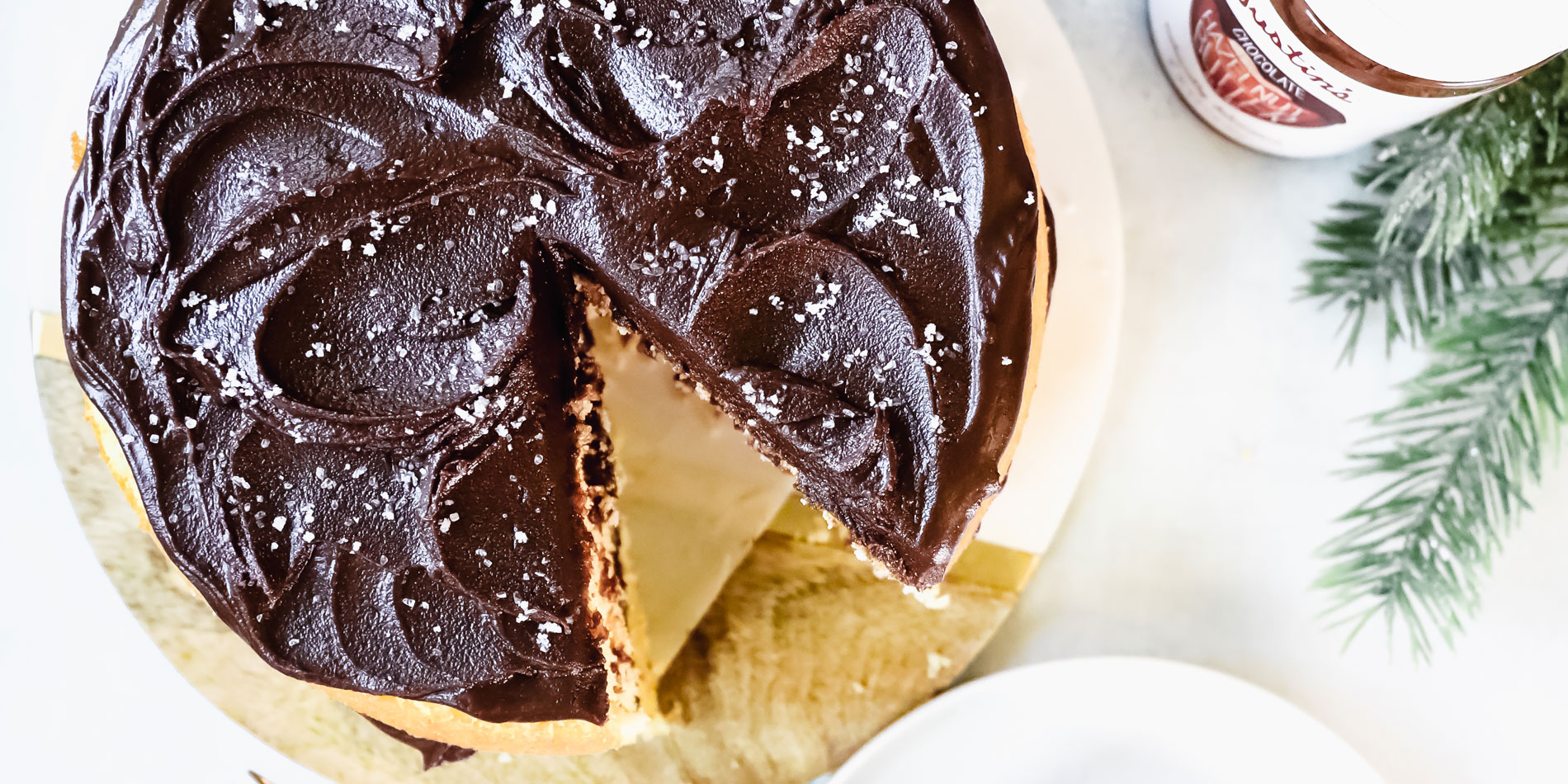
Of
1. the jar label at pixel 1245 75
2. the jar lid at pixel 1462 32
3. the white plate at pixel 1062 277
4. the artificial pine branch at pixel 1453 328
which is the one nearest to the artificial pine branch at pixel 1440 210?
the artificial pine branch at pixel 1453 328

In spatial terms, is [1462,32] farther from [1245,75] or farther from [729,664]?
[729,664]

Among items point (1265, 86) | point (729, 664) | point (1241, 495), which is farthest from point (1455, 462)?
point (729, 664)

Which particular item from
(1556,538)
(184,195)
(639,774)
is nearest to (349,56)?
(184,195)

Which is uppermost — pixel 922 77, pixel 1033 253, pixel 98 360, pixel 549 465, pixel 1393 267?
pixel 1393 267

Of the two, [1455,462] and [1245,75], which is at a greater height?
[1245,75]

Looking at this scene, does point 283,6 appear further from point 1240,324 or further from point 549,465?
point 1240,324

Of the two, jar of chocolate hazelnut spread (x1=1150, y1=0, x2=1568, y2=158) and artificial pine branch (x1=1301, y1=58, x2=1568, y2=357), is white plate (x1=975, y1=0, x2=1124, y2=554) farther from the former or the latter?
artificial pine branch (x1=1301, y1=58, x2=1568, y2=357)
